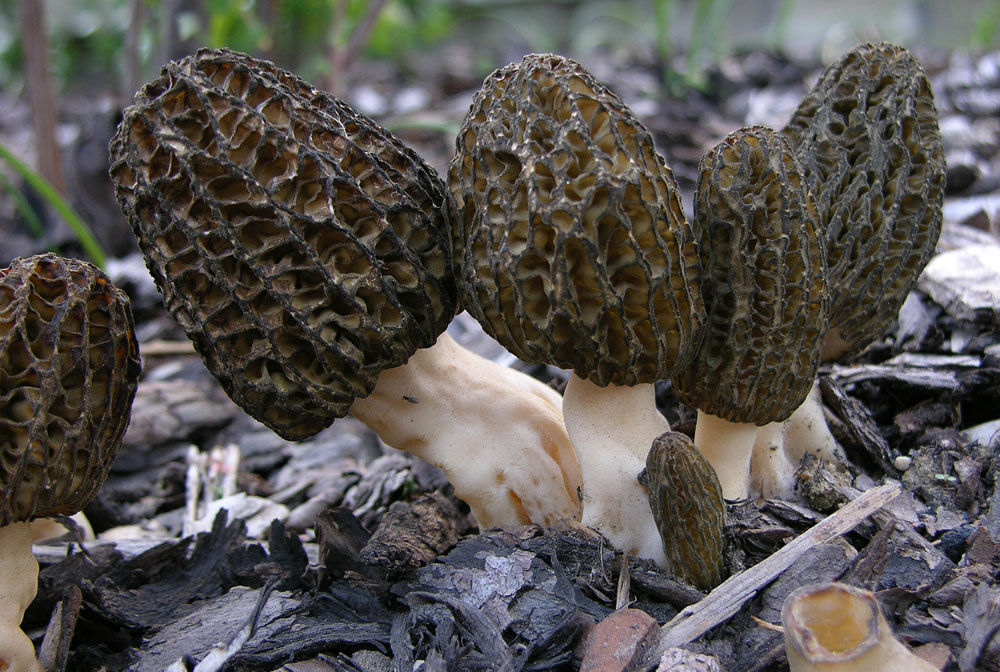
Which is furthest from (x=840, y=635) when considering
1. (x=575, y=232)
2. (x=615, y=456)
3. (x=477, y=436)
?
(x=477, y=436)

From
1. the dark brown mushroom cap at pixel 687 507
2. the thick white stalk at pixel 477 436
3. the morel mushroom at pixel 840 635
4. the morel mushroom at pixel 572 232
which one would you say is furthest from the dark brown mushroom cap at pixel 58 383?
the morel mushroom at pixel 840 635

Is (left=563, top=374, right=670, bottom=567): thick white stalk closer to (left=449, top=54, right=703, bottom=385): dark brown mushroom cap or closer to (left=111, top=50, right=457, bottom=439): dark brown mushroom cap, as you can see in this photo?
(left=449, top=54, right=703, bottom=385): dark brown mushroom cap

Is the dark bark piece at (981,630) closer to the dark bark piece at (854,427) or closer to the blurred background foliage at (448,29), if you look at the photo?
the dark bark piece at (854,427)

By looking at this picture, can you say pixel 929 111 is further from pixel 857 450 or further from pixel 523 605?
pixel 523 605

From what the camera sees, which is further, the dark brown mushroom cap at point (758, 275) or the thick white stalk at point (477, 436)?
the thick white stalk at point (477, 436)

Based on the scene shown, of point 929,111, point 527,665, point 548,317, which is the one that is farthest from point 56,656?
point 929,111

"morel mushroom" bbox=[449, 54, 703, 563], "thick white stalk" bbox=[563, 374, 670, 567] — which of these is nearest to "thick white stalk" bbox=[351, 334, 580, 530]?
"thick white stalk" bbox=[563, 374, 670, 567]
